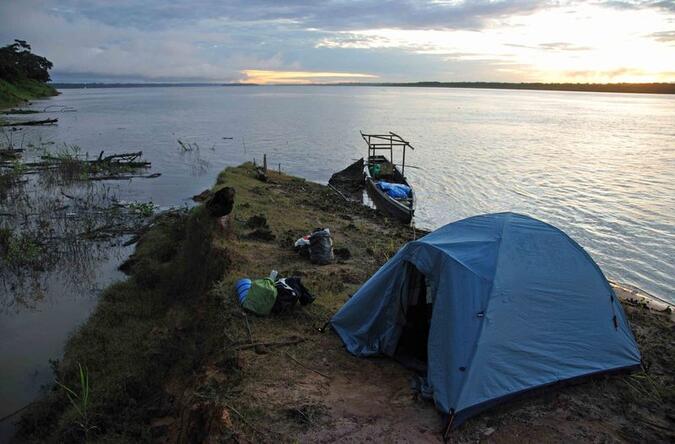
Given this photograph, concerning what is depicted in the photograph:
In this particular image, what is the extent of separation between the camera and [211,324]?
8.89 meters

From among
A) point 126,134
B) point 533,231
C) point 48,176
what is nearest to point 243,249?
point 533,231

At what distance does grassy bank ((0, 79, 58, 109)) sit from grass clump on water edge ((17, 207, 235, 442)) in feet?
212

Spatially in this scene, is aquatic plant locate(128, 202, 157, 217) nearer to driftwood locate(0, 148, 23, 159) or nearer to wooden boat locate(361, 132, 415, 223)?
wooden boat locate(361, 132, 415, 223)

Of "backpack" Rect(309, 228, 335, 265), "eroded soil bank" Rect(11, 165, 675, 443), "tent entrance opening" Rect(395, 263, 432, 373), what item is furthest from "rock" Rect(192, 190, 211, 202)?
"tent entrance opening" Rect(395, 263, 432, 373)

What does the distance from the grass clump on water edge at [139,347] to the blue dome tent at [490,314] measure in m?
2.75

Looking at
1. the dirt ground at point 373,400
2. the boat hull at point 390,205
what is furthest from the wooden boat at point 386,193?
the dirt ground at point 373,400

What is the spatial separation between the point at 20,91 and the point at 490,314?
3609 inches

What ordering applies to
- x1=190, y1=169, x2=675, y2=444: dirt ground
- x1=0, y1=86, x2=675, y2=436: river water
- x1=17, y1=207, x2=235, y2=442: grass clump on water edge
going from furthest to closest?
x1=0, y1=86, x2=675, y2=436: river water → x1=17, y1=207, x2=235, y2=442: grass clump on water edge → x1=190, y1=169, x2=675, y2=444: dirt ground

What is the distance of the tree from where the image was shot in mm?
76062

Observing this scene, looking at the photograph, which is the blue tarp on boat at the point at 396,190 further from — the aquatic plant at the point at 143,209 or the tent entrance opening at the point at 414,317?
the tent entrance opening at the point at 414,317

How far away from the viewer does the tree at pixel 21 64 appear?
2995 inches

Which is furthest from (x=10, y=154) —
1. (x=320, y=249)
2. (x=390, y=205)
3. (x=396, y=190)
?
(x=320, y=249)

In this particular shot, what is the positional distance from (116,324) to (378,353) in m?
5.32

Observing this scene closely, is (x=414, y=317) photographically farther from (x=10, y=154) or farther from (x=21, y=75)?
(x=21, y=75)
